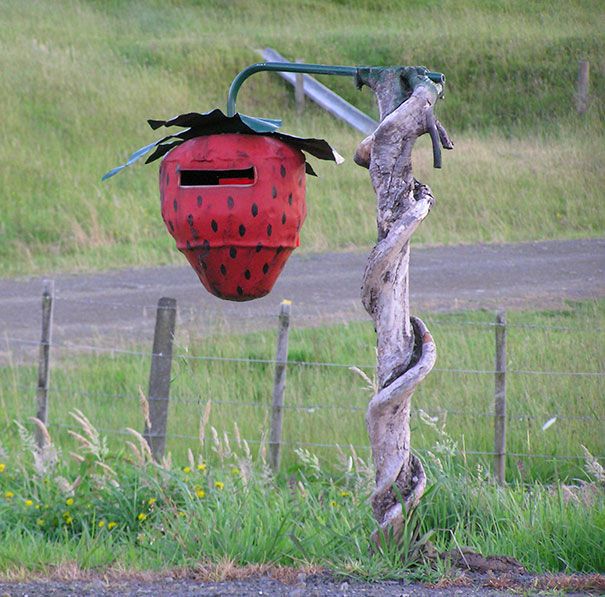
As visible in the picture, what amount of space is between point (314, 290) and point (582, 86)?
11201mm

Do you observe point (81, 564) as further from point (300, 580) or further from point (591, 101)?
point (591, 101)

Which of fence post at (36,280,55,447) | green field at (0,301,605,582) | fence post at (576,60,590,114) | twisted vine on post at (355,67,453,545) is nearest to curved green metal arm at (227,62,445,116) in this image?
twisted vine on post at (355,67,453,545)

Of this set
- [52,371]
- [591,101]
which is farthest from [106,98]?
[52,371]

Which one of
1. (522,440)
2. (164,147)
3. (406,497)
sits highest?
(164,147)

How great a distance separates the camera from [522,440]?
22.7ft

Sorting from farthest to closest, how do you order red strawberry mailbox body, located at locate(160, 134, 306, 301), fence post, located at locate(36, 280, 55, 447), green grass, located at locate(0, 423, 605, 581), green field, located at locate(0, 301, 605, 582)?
fence post, located at locate(36, 280, 55, 447) < green field, located at locate(0, 301, 605, 582) < green grass, located at locate(0, 423, 605, 581) < red strawberry mailbox body, located at locate(160, 134, 306, 301)

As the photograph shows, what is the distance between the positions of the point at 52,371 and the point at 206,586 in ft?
16.6

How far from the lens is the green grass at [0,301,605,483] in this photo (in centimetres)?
691

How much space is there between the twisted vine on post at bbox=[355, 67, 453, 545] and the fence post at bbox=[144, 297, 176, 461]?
3.31m

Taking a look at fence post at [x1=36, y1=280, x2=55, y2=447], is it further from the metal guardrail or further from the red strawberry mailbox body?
the metal guardrail

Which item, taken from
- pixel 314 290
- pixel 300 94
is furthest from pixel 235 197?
pixel 300 94

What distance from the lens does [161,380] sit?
701 cm

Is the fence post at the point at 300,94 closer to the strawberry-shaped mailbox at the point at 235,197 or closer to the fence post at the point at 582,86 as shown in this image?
the fence post at the point at 582,86

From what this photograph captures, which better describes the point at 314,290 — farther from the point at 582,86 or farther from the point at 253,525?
the point at 582,86
